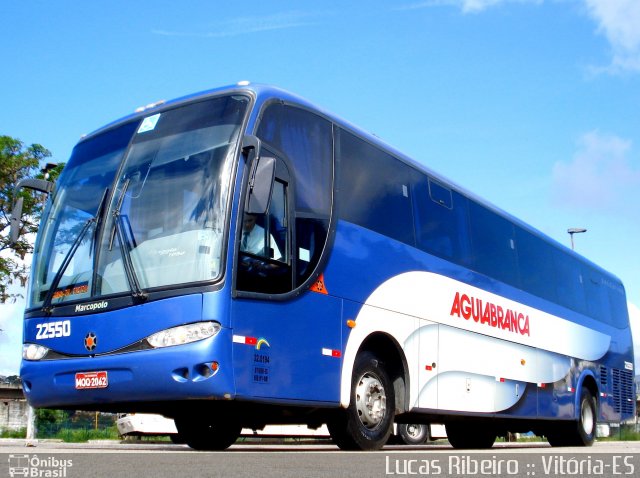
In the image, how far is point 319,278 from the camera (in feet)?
28.3

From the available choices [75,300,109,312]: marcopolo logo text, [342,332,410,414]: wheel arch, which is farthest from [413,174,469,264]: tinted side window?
[75,300,109,312]: marcopolo logo text

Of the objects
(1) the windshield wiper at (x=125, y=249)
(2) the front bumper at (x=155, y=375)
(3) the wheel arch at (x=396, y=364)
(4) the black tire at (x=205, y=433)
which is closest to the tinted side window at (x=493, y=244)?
(3) the wheel arch at (x=396, y=364)

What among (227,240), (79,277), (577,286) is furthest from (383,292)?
(577,286)

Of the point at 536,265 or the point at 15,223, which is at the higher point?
the point at 536,265

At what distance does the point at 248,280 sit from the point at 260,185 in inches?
34.3

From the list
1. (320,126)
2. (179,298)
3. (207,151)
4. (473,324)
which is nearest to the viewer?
(179,298)

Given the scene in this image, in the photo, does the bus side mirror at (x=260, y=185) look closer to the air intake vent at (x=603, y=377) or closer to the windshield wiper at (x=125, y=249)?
the windshield wiper at (x=125, y=249)

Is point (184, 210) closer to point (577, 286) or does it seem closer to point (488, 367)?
point (488, 367)

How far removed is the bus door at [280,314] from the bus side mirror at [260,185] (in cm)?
5

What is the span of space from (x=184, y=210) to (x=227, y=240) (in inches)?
24.0

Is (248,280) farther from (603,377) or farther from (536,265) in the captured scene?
(603,377)

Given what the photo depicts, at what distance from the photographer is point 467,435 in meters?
14.5

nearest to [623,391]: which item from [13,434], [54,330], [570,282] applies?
[570,282]

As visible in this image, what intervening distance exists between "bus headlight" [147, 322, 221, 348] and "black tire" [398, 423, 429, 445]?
12.5m
